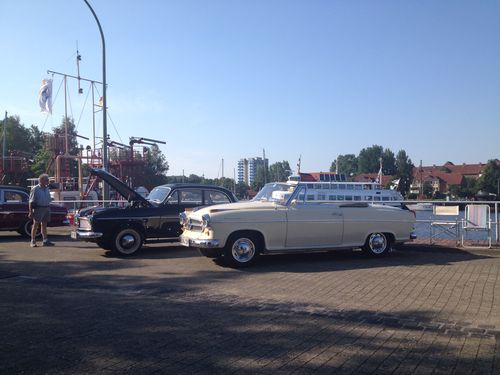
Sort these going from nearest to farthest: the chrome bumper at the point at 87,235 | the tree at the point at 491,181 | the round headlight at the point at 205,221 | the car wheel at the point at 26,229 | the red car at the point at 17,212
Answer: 1. the round headlight at the point at 205,221
2. the chrome bumper at the point at 87,235
3. the red car at the point at 17,212
4. the car wheel at the point at 26,229
5. the tree at the point at 491,181

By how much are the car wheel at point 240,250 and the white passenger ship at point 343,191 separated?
1.53 meters

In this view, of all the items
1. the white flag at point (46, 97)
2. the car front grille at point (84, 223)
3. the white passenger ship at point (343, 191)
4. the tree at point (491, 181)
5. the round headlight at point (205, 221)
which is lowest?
the car front grille at point (84, 223)

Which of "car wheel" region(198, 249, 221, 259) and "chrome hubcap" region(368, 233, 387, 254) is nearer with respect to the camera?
"car wheel" region(198, 249, 221, 259)

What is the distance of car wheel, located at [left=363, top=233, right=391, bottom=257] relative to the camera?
10.0 meters

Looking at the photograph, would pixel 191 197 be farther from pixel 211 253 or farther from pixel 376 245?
pixel 376 245

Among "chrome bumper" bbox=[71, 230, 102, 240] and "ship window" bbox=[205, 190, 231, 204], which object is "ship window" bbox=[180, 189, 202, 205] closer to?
"ship window" bbox=[205, 190, 231, 204]

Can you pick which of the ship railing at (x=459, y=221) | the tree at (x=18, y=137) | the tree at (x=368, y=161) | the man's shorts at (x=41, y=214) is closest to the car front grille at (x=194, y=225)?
the man's shorts at (x=41, y=214)

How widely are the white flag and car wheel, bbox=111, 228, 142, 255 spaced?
915 inches

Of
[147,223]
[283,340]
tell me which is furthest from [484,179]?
[283,340]

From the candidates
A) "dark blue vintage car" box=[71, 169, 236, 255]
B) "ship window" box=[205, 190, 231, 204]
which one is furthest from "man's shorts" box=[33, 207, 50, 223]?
"ship window" box=[205, 190, 231, 204]

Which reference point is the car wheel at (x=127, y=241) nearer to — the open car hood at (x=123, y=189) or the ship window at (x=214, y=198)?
the open car hood at (x=123, y=189)

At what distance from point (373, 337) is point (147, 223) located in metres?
7.10

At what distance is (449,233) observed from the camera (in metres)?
12.0

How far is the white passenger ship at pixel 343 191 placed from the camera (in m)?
9.75
